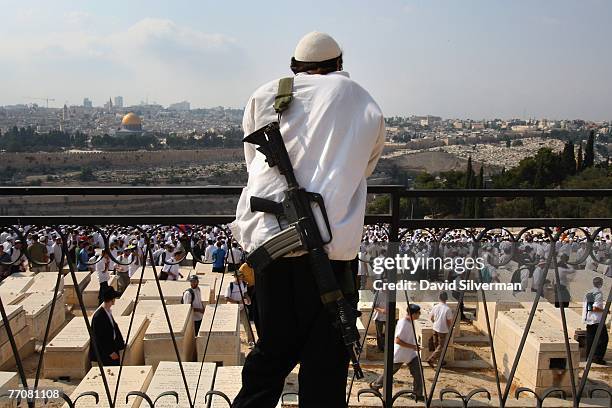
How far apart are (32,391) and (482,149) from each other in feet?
429

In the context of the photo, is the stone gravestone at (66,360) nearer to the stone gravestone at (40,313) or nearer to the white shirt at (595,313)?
the stone gravestone at (40,313)

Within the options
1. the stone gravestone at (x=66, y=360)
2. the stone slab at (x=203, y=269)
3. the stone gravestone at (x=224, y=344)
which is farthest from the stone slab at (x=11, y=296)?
the stone gravestone at (x=224, y=344)

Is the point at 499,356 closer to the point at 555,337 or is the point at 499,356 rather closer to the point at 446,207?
the point at 555,337

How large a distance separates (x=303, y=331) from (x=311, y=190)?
1.73 feet

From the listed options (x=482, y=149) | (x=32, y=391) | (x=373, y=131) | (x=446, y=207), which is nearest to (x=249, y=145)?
(x=373, y=131)

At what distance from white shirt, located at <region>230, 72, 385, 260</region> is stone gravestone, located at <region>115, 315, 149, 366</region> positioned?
26.0 feet

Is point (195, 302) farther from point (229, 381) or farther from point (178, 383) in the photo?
point (229, 381)

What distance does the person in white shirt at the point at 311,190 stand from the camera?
1977mm

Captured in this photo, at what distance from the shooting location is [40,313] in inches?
466

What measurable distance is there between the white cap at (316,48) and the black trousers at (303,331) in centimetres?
75

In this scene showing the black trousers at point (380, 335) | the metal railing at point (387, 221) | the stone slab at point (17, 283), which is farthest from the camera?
the stone slab at point (17, 283)

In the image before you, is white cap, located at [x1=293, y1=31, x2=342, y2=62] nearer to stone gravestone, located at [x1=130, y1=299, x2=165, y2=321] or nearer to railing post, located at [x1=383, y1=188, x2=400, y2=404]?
railing post, located at [x1=383, y1=188, x2=400, y2=404]

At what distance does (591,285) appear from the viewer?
9727 mm

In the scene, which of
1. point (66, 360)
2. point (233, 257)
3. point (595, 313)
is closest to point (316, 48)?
point (233, 257)
